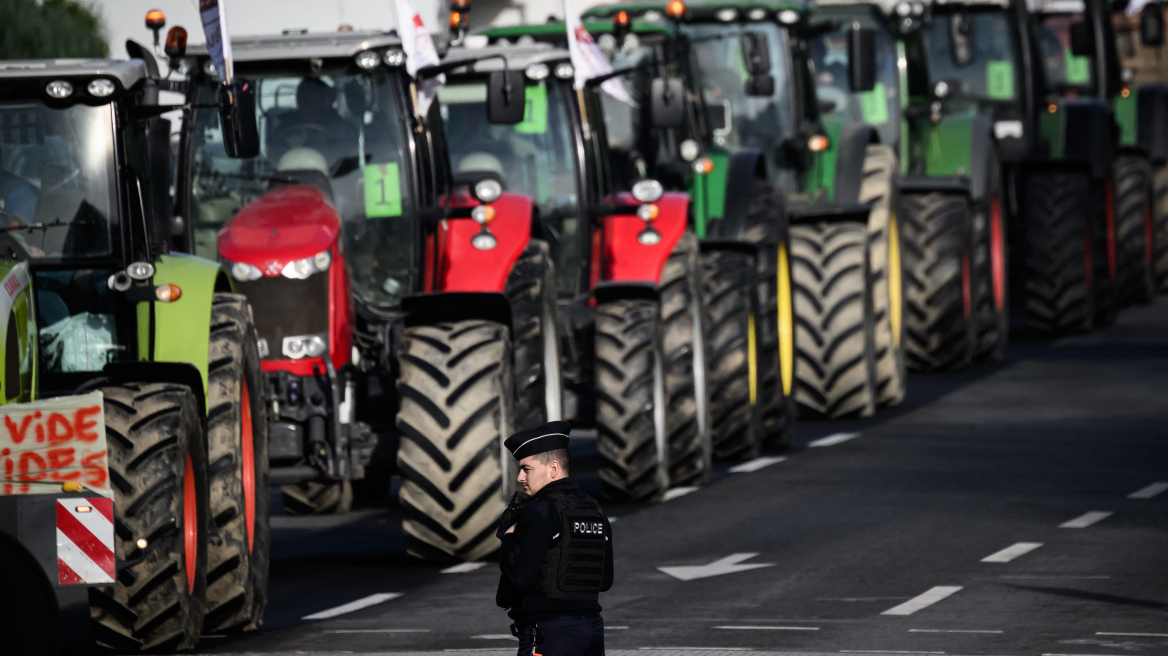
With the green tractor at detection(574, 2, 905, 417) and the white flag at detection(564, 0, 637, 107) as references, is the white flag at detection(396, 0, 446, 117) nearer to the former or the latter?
the white flag at detection(564, 0, 637, 107)

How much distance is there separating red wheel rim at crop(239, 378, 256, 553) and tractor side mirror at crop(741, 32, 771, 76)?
6838 millimetres

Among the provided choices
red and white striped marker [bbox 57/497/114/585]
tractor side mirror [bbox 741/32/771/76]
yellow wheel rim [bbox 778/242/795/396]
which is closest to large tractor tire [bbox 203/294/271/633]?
red and white striped marker [bbox 57/497/114/585]

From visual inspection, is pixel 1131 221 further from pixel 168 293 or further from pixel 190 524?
pixel 190 524

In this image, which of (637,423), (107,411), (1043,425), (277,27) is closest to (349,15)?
(277,27)

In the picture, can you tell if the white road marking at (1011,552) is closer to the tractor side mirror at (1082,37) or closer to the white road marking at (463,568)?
the white road marking at (463,568)

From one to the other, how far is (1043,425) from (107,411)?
9391 millimetres

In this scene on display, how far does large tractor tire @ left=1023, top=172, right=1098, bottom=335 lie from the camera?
20953 millimetres

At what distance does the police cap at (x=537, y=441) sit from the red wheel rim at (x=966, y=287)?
488 inches

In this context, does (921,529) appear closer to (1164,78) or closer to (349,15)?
(349,15)

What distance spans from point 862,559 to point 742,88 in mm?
6470

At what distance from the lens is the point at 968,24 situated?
19.3 m

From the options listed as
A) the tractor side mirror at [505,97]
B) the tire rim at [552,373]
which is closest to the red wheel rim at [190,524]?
the tire rim at [552,373]

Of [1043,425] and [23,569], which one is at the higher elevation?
[23,569]

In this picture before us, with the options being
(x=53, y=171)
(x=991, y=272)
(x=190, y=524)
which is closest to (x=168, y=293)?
(x=53, y=171)
